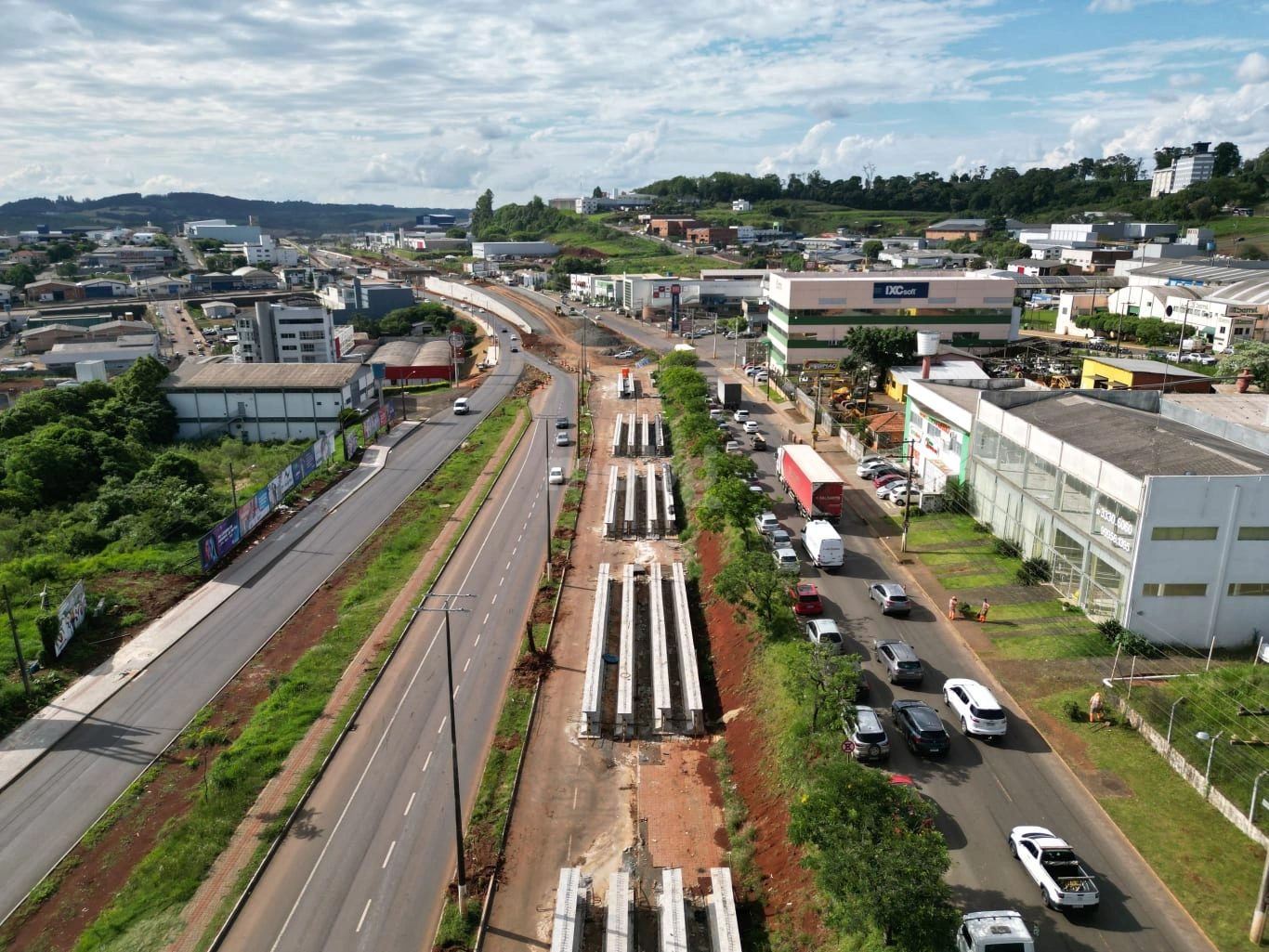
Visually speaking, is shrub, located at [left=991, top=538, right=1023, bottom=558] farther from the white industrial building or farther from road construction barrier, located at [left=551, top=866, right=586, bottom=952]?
the white industrial building

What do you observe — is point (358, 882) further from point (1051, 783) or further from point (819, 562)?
point (819, 562)

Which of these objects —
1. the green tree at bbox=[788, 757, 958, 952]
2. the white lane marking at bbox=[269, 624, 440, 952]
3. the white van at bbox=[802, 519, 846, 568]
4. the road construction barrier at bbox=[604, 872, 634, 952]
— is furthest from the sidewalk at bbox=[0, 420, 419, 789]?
the white van at bbox=[802, 519, 846, 568]

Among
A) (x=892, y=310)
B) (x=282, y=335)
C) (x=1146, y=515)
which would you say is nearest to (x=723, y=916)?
(x=1146, y=515)

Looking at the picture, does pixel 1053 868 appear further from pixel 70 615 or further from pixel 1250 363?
pixel 1250 363

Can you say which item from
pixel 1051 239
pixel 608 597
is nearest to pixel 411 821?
pixel 608 597

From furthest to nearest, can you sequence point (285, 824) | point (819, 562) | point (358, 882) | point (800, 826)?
point (819, 562)
point (285, 824)
point (358, 882)
point (800, 826)

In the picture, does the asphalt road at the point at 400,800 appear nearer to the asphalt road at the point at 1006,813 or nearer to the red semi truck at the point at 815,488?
the asphalt road at the point at 1006,813

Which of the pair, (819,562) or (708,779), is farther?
(819,562)
